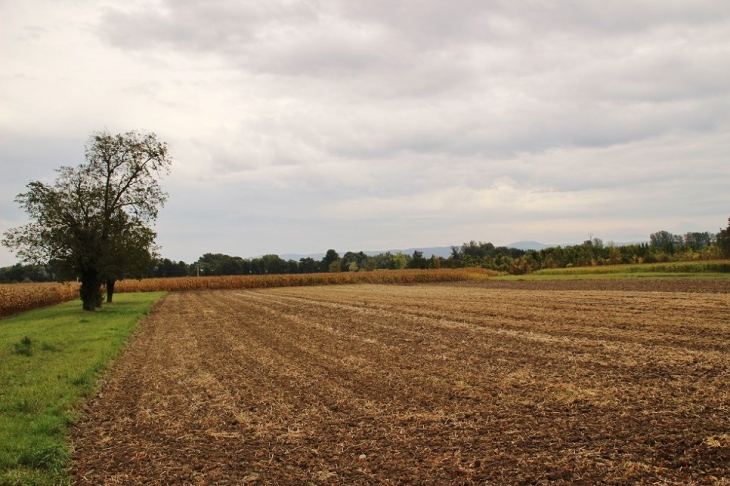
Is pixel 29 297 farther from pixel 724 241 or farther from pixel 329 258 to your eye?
pixel 329 258

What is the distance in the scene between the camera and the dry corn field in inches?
231

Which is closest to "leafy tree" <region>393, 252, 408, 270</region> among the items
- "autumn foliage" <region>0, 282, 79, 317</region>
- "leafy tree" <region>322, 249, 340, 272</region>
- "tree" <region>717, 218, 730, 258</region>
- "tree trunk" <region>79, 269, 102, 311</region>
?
"leafy tree" <region>322, 249, 340, 272</region>

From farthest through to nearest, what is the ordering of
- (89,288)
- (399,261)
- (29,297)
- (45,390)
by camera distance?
1. (399,261)
2. (29,297)
3. (89,288)
4. (45,390)

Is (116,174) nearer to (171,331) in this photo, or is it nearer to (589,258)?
(171,331)

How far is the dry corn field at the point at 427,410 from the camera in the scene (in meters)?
5.86

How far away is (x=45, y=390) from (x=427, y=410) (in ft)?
26.7

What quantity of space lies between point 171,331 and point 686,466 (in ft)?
63.7

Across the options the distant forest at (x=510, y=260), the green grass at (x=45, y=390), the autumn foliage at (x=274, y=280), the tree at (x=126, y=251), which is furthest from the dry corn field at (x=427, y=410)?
the autumn foliage at (x=274, y=280)

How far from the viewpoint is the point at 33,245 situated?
96.7 ft

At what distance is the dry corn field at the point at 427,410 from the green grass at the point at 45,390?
0.40m

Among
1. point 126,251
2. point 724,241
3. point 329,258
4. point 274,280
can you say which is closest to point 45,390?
point 126,251

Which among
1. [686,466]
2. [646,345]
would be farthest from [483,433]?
[646,345]

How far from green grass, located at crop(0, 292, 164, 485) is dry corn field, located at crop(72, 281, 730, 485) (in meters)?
0.40

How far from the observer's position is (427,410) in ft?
26.5
